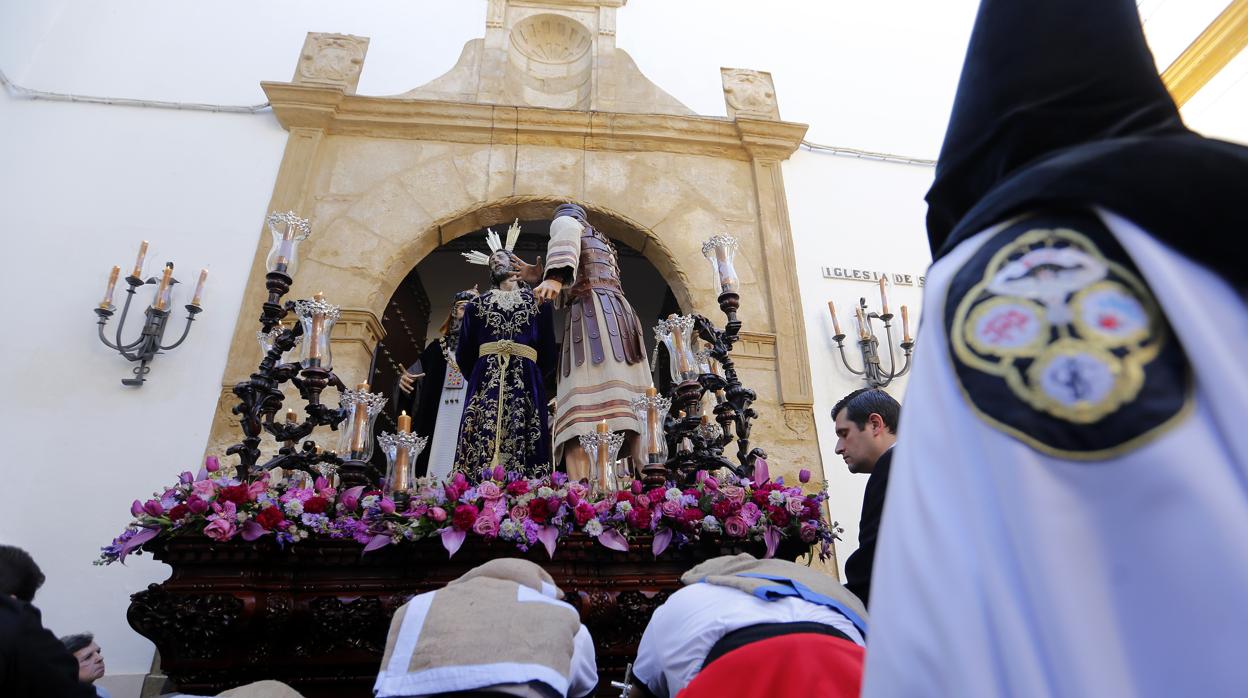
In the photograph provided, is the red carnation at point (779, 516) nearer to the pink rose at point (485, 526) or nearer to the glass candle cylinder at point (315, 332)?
the pink rose at point (485, 526)

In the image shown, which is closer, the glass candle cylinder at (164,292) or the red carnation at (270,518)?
the red carnation at (270,518)

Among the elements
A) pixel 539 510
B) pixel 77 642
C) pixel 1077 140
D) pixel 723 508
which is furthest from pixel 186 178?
pixel 1077 140

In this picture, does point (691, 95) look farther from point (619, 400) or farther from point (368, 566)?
point (368, 566)

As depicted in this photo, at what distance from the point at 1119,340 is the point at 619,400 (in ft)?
11.3

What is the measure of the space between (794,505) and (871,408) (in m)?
0.51

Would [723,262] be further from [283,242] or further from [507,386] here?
[283,242]

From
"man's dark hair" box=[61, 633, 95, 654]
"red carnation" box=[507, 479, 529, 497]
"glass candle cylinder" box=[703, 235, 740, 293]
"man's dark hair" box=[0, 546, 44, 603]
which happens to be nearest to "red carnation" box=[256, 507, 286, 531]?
"man's dark hair" box=[0, 546, 44, 603]

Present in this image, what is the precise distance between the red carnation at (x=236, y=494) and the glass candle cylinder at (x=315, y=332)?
638 mm

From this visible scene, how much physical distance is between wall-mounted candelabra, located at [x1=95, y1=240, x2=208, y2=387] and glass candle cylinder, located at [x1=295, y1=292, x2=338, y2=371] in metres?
2.20

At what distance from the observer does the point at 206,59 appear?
6.29 meters

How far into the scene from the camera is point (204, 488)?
263 cm

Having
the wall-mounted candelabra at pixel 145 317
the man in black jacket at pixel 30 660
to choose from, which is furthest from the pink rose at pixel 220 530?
the wall-mounted candelabra at pixel 145 317

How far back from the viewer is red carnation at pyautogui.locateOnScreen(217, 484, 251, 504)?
2.64 meters

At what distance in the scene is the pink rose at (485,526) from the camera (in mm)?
2625
